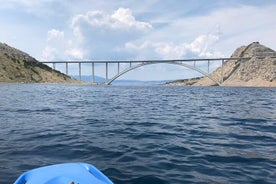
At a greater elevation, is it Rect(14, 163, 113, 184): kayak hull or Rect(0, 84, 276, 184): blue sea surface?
Rect(14, 163, 113, 184): kayak hull

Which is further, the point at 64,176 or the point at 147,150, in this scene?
the point at 147,150

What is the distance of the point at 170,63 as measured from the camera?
608 feet

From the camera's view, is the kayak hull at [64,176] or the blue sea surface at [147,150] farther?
the blue sea surface at [147,150]

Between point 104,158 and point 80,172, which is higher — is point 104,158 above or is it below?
below

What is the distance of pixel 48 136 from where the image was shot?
1705 centimetres

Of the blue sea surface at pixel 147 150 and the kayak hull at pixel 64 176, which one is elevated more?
the kayak hull at pixel 64 176

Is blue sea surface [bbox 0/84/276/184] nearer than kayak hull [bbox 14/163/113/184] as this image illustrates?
No

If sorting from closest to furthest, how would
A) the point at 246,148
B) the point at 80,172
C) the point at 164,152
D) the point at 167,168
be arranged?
1. the point at 80,172
2. the point at 167,168
3. the point at 164,152
4. the point at 246,148

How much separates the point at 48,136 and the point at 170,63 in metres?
171

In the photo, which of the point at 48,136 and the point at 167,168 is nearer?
the point at 167,168

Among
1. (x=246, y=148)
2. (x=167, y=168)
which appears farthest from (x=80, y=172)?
(x=246, y=148)

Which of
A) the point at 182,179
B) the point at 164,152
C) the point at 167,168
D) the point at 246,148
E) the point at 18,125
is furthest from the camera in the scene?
the point at 18,125

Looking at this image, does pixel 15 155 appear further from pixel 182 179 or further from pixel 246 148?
pixel 246 148

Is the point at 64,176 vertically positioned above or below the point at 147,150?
above
